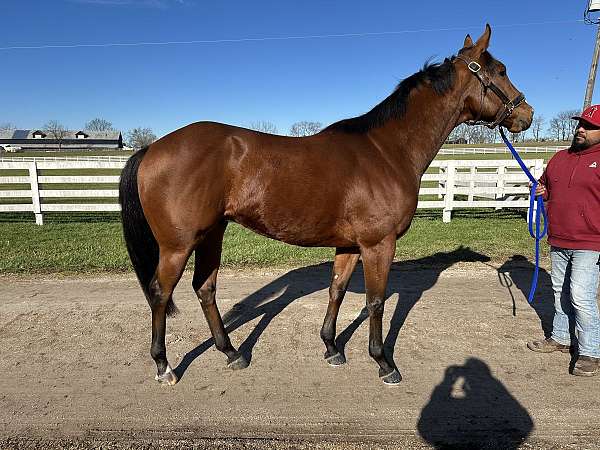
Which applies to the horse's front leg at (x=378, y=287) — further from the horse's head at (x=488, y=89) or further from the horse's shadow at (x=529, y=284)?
the horse's shadow at (x=529, y=284)

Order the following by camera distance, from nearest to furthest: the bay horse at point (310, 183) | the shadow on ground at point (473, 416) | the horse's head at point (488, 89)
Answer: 1. the shadow on ground at point (473, 416)
2. the bay horse at point (310, 183)
3. the horse's head at point (488, 89)

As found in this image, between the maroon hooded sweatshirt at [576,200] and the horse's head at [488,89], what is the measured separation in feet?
1.72

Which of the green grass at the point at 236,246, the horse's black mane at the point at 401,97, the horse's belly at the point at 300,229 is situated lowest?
the green grass at the point at 236,246

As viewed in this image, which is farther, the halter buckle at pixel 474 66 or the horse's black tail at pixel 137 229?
the halter buckle at pixel 474 66

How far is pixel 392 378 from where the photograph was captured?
10.3ft

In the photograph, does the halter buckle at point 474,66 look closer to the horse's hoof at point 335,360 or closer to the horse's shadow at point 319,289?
Answer: the horse's shadow at point 319,289

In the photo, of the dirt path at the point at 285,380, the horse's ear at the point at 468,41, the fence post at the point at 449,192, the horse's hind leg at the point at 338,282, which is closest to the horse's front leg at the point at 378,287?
the dirt path at the point at 285,380

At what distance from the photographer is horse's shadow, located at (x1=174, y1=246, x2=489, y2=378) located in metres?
3.92

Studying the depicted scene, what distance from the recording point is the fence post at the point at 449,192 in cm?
1065

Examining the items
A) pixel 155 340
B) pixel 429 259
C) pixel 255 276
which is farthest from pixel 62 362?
pixel 429 259

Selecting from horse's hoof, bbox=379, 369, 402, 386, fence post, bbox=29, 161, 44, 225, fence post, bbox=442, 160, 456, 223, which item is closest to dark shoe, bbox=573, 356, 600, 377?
horse's hoof, bbox=379, 369, 402, 386

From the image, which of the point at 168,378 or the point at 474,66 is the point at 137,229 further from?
the point at 474,66

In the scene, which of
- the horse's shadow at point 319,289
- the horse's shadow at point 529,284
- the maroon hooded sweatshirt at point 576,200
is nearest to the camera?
the maroon hooded sweatshirt at point 576,200

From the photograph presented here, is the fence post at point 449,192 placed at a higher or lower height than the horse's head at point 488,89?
lower
